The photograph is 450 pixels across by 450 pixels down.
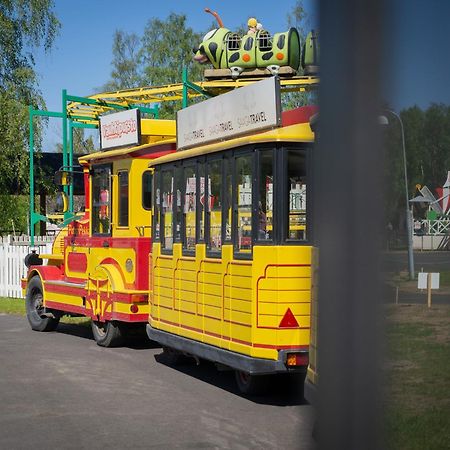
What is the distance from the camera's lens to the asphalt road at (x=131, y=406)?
671cm

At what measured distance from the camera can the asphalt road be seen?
22.0 ft

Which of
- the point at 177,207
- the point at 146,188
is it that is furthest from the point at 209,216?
the point at 146,188

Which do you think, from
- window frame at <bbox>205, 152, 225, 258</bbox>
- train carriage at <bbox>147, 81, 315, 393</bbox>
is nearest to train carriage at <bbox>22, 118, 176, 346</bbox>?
train carriage at <bbox>147, 81, 315, 393</bbox>

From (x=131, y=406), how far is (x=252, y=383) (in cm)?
119

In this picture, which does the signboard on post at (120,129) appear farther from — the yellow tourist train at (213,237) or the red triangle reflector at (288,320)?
the red triangle reflector at (288,320)

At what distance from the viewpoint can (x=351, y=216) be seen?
203 centimetres

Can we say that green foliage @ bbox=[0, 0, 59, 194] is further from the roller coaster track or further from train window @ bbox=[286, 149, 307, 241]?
train window @ bbox=[286, 149, 307, 241]

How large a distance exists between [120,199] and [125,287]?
1.33 metres

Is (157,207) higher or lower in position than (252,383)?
higher

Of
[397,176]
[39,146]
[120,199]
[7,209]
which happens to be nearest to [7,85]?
[39,146]

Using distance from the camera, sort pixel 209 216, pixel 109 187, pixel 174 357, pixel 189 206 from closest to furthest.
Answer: pixel 209 216
pixel 189 206
pixel 174 357
pixel 109 187

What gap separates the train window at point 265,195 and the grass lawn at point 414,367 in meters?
5.70

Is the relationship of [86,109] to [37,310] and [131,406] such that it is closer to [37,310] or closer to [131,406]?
[37,310]

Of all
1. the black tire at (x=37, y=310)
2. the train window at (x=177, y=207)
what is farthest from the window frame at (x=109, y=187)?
the train window at (x=177, y=207)
